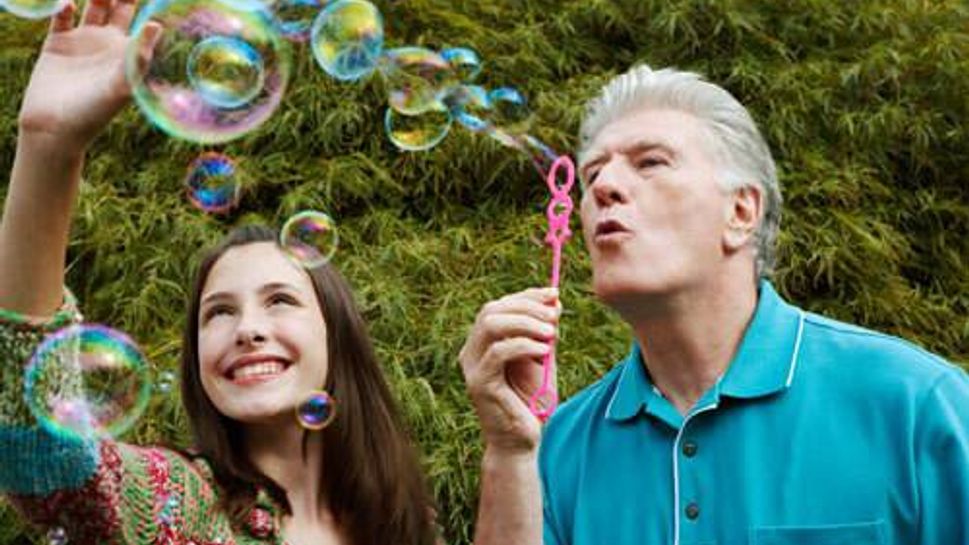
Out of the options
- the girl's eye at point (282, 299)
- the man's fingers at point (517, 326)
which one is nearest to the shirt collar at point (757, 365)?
the man's fingers at point (517, 326)

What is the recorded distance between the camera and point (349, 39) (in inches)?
94.9

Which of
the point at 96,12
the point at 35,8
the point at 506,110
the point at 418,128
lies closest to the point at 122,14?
the point at 96,12

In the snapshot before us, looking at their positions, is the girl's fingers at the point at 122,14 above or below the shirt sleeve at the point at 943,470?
above

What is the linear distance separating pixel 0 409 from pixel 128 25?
455mm

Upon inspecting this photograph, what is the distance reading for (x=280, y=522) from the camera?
2.00 m

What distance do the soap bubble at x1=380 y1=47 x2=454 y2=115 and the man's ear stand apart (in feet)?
2.23

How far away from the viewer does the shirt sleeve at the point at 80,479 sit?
1.47 m

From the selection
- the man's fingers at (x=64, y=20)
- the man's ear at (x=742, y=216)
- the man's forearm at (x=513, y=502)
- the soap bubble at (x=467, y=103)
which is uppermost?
the man's fingers at (x=64, y=20)

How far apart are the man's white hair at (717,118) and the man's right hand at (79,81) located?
778mm

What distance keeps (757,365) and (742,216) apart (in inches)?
9.5

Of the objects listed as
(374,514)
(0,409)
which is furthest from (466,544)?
(0,409)

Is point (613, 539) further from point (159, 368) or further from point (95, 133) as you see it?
point (159, 368)

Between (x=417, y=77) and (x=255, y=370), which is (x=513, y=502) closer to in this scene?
(x=255, y=370)

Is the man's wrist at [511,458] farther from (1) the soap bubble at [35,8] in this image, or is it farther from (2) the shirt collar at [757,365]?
(1) the soap bubble at [35,8]
